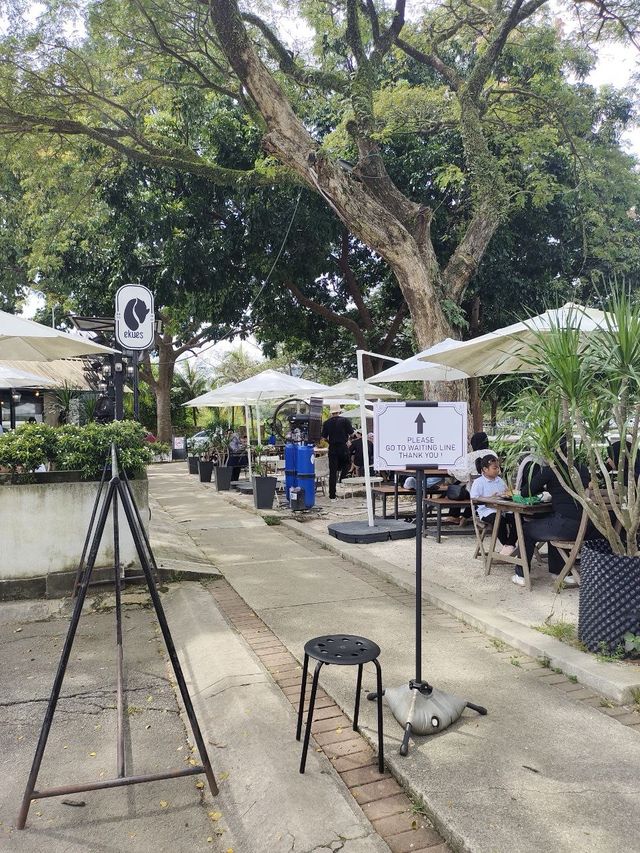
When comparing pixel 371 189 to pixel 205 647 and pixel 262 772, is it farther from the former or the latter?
pixel 262 772

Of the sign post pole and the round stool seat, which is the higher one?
the sign post pole

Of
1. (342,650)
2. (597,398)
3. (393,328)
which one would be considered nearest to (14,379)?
(342,650)

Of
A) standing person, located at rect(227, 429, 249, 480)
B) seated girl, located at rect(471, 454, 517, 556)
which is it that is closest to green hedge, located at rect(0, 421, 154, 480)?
seated girl, located at rect(471, 454, 517, 556)

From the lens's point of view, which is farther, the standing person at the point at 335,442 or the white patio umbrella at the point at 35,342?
the standing person at the point at 335,442

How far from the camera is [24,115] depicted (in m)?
11.7

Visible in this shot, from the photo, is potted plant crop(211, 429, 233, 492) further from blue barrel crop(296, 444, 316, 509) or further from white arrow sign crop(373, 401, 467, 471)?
white arrow sign crop(373, 401, 467, 471)

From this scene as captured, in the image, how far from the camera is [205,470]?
1756 cm

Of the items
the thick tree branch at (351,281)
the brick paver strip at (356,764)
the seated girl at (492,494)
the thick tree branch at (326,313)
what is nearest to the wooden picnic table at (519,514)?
the seated girl at (492,494)

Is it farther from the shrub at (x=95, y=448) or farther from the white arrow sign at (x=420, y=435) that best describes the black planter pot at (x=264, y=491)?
the white arrow sign at (x=420, y=435)

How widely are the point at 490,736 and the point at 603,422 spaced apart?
2270mm

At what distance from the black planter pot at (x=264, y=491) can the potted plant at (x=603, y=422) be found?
7.92m

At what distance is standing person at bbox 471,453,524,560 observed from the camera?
666 cm

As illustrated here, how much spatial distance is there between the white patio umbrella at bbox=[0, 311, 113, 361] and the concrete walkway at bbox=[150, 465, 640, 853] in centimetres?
292

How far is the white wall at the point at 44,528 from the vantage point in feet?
19.7
